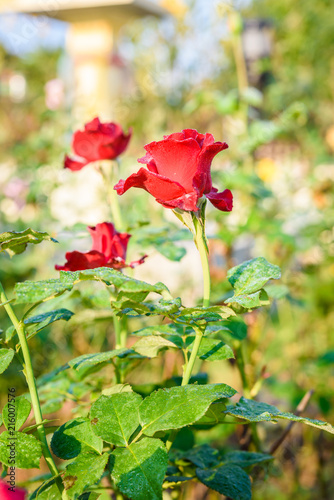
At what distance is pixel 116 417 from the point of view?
1.28ft

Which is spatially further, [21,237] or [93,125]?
[93,125]

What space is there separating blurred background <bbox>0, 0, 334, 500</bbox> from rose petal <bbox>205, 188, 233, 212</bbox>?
18cm

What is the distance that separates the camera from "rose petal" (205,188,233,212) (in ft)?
1.44

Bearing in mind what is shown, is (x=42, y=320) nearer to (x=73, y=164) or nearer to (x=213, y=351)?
(x=213, y=351)

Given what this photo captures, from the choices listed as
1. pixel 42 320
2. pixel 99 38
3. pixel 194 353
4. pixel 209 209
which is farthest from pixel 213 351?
pixel 99 38

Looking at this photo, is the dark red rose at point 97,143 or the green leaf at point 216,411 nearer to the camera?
the green leaf at point 216,411

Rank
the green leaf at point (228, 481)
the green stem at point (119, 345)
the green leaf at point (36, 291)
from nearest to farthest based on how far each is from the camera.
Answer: the green leaf at point (36, 291) < the green leaf at point (228, 481) < the green stem at point (119, 345)

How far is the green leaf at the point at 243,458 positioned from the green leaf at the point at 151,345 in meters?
0.16

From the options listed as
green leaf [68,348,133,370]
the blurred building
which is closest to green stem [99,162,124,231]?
green leaf [68,348,133,370]

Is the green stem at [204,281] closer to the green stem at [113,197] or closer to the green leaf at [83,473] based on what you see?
the green leaf at [83,473]

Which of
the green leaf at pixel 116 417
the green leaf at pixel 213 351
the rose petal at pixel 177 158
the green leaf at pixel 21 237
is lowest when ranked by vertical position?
the green leaf at pixel 116 417

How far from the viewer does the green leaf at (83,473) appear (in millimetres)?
351

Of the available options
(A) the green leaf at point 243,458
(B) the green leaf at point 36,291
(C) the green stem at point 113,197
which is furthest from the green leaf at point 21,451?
(C) the green stem at point 113,197

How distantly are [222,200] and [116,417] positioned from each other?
0.65 feet
